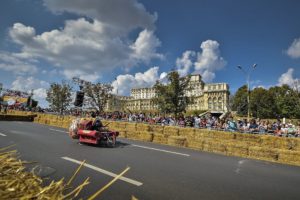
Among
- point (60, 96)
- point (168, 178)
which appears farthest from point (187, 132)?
point (60, 96)

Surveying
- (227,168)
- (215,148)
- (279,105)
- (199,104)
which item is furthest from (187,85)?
(199,104)

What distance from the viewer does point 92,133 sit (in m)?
11.1

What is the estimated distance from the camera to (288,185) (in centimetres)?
593

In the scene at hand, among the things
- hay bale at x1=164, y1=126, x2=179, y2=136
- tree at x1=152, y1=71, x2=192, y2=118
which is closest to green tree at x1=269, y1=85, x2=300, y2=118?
tree at x1=152, y1=71, x2=192, y2=118

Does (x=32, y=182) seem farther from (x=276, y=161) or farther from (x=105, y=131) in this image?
(x=276, y=161)

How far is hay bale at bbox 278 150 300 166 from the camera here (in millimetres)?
10016

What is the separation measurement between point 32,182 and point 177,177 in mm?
4980

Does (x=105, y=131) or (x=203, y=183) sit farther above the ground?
(x=105, y=131)

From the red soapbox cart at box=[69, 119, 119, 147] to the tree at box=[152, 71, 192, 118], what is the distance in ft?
72.2

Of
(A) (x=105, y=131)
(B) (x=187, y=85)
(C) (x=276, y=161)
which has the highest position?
(B) (x=187, y=85)

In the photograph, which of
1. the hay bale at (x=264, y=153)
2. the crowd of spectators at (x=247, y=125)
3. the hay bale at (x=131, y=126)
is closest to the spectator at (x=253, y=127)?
the crowd of spectators at (x=247, y=125)

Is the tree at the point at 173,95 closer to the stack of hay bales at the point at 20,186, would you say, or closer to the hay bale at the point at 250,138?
the hay bale at the point at 250,138

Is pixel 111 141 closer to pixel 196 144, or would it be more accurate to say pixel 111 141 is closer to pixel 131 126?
pixel 196 144

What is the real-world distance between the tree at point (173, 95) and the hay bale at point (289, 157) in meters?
23.2
